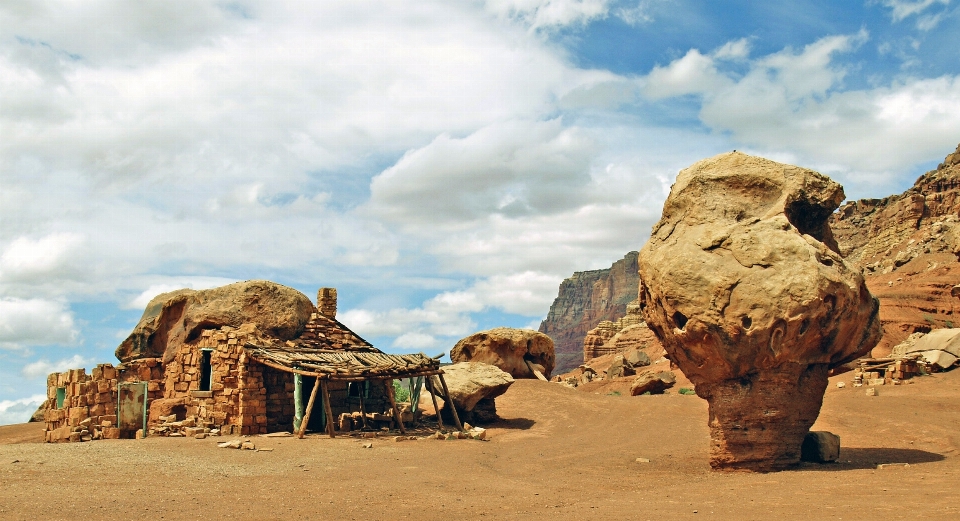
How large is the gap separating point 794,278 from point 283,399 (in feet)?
44.0

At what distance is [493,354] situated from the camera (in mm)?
34406

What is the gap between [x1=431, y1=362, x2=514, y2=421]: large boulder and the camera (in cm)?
2270

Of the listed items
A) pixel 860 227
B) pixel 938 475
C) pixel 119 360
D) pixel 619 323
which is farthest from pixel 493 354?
pixel 860 227

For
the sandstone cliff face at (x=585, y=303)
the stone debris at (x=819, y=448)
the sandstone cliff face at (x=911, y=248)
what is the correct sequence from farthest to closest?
the sandstone cliff face at (x=585, y=303) → the sandstone cliff face at (x=911, y=248) → the stone debris at (x=819, y=448)

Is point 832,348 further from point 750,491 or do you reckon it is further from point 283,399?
point 283,399

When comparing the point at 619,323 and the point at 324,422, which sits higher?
the point at 619,323

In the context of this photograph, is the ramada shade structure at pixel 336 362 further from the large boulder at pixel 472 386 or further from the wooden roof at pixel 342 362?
the large boulder at pixel 472 386

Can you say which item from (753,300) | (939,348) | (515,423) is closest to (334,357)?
(515,423)

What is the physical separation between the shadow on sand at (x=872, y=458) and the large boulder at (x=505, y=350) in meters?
19.7

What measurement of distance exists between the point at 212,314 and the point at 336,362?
12.4 ft

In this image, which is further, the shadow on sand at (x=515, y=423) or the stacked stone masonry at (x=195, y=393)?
the shadow on sand at (x=515, y=423)

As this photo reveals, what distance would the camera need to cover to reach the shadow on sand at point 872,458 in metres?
13.0

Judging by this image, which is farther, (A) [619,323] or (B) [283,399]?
(A) [619,323]

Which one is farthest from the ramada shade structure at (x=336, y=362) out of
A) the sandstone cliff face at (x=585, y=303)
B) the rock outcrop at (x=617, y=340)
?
the sandstone cliff face at (x=585, y=303)
